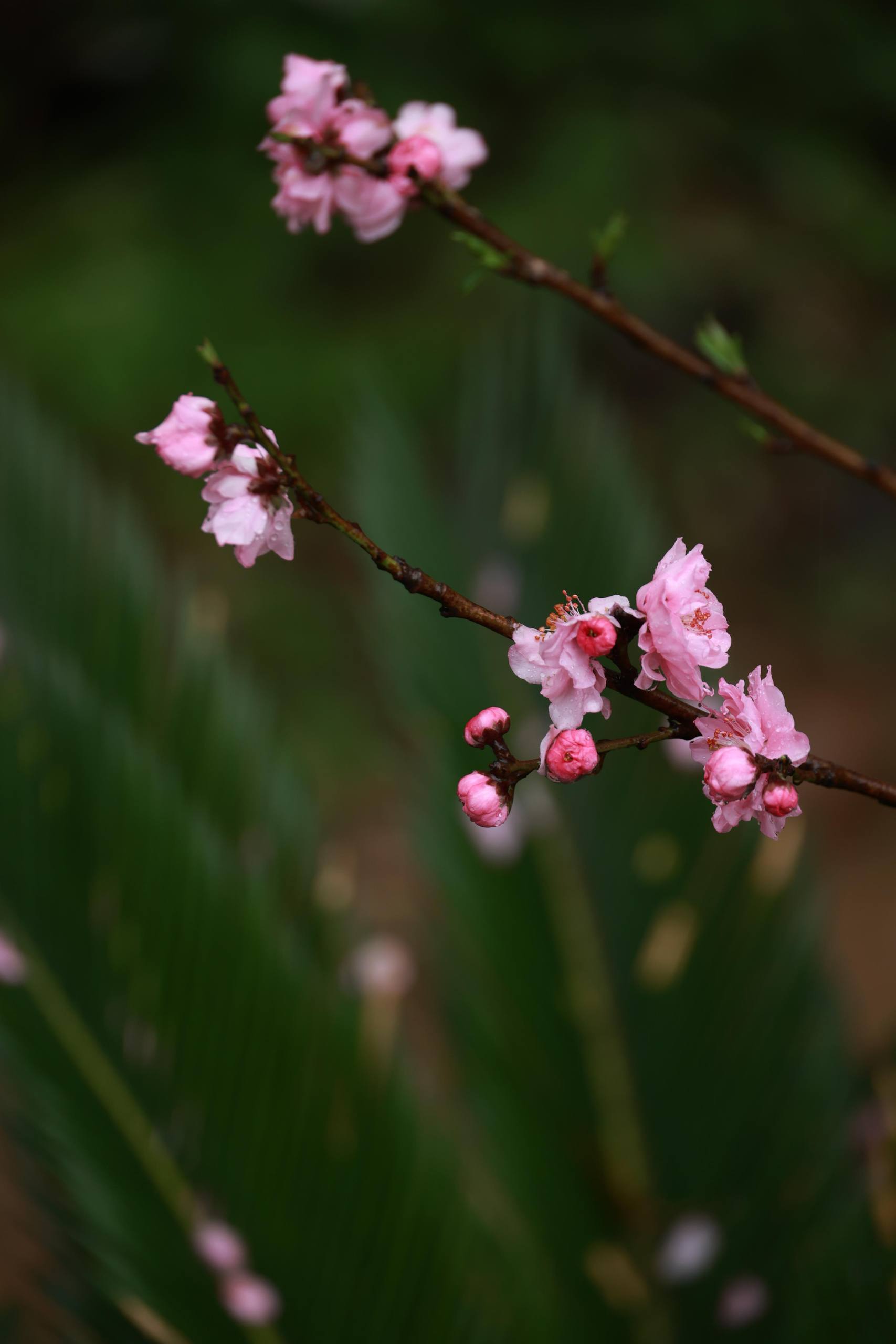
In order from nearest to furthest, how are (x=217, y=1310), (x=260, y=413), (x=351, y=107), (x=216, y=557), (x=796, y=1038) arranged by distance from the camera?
(x=351, y=107), (x=217, y=1310), (x=796, y=1038), (x=260, y=413), (x=216, y=557)

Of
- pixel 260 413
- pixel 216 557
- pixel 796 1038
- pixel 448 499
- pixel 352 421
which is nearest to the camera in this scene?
pixel 796 1038

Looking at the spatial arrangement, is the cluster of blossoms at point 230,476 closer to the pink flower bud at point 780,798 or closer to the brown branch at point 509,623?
the brown branch at point 509,623

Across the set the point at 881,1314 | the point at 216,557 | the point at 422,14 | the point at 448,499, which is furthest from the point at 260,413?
the point at 881,1314

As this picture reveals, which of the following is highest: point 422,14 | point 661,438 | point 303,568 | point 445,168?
point 661,438

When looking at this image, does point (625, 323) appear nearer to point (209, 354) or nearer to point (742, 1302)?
point (209, 354)

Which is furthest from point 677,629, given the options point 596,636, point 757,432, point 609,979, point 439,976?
point 439,976

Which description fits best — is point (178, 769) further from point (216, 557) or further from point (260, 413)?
point (216, 557)
